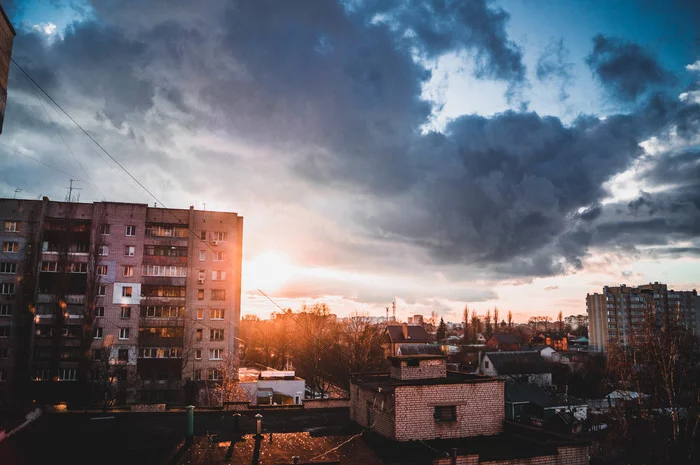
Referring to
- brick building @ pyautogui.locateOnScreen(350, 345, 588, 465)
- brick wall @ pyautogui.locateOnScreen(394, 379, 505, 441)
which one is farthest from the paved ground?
brick wall @ pyautogui.locateOnScreen(394, 379, 505, 441)

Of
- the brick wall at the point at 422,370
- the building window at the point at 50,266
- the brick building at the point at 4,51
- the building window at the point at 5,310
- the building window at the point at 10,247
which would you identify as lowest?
the brick wall at the point at 422,370

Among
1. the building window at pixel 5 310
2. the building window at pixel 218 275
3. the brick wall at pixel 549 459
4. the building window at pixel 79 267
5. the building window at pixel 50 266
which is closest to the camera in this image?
the brick wall at pixel 549 459

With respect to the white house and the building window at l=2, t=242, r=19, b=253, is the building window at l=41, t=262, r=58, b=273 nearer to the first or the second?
the building window at l=2, t=242, r=19, b=253

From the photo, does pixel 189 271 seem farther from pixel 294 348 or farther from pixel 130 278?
pixel 294 348

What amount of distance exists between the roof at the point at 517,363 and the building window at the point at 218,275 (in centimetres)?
4176

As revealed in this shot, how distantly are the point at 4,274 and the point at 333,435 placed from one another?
46590 millimetres

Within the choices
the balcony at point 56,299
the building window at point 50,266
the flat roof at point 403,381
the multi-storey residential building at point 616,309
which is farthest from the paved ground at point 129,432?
the multi-storey residential building at point 616,309

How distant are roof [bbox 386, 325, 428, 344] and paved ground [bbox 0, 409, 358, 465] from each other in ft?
229

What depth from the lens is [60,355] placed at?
45938 millimetres

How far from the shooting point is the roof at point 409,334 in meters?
92.6

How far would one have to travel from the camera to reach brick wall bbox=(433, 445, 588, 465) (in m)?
15.0

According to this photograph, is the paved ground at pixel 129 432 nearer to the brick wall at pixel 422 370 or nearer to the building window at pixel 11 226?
the brick wall at pixel 422 370

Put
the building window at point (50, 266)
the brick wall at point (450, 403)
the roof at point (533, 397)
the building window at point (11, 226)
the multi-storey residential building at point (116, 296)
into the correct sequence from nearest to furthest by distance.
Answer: the brick wall at point (450, 403) → the roof at point (533, 397) → the multi-storey residential building at point (116, 296) → the building window at point (11, 226) → the building window at point (50, 266)

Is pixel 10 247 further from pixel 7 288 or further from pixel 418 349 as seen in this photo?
pixel 418 349
